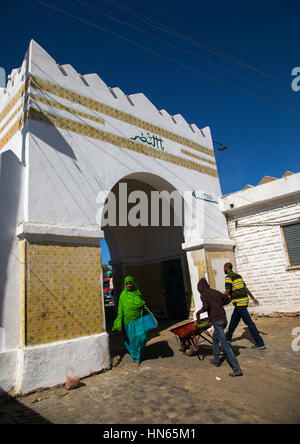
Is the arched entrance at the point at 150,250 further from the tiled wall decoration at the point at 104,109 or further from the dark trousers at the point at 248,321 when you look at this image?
the dark trousers at the point at 248,321

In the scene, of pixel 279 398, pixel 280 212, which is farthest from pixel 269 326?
pixel 279 398

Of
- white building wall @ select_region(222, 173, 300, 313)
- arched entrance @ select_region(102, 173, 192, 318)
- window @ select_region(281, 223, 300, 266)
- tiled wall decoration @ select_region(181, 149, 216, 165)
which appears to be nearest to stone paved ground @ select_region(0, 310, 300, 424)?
white building wall @ select_region(222, 173, 300, 313)

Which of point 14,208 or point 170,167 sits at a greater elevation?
point 170,167

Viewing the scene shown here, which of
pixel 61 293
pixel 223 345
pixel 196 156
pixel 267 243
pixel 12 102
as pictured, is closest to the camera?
pixel 223 345

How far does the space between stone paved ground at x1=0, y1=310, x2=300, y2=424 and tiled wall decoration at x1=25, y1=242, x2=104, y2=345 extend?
815mm

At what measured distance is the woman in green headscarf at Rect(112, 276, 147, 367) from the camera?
5.33m

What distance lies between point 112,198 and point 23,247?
15.8 ft

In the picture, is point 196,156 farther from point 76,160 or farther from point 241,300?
point 241,300

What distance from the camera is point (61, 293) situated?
16.1ft

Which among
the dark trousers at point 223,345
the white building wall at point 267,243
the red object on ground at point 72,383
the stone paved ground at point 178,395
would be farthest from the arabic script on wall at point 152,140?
the red object on ground at point 72,383

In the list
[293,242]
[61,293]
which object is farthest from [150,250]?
[61,293]

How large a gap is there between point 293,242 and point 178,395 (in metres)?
6.15
